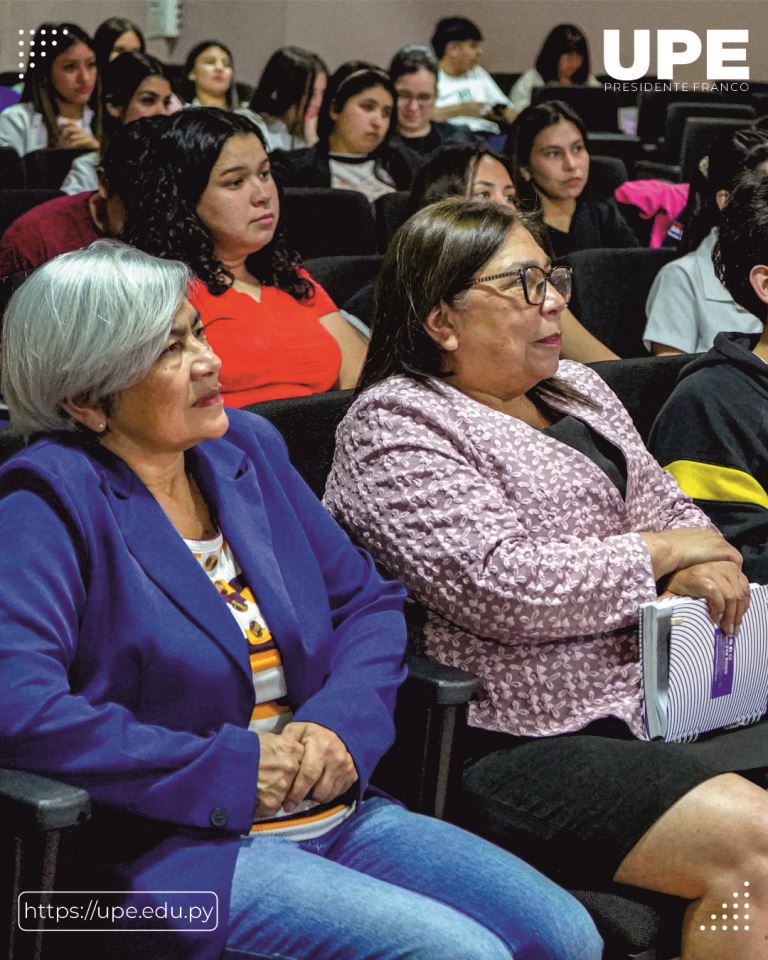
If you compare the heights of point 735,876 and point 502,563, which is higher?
point 502,563

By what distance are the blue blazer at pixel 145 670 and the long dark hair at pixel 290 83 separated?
432 cm

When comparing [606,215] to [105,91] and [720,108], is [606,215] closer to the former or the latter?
[105,91]

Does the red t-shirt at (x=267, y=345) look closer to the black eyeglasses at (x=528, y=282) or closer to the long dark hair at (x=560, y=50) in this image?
the black eyeglasses at (x=528, y=282)

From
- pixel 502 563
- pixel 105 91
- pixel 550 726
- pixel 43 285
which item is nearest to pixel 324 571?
pixel 502 563

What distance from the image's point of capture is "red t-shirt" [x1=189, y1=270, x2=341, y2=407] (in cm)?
256

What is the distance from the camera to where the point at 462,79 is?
302 inches

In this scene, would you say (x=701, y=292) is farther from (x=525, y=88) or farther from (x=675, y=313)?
(x=525, y=88)

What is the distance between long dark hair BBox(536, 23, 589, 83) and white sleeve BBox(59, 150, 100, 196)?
4.56 m

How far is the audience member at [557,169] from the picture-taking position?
4.00 meters

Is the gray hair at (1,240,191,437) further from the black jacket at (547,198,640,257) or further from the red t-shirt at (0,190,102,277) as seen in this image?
the black jacket at (547,198,640,257)

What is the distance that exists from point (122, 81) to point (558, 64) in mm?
4325

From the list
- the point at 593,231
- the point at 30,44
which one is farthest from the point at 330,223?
the point at 30,44

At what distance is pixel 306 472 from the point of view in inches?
75.5

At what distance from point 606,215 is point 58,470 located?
119 inches
